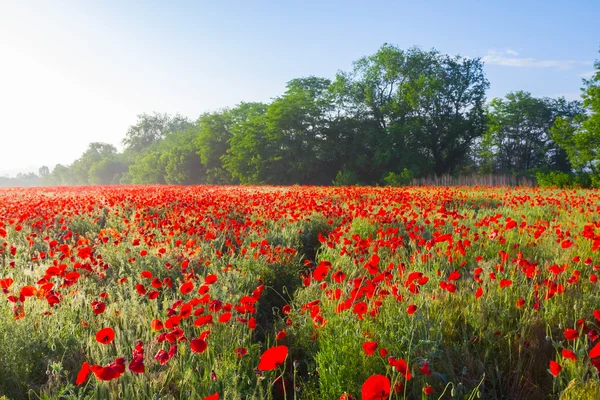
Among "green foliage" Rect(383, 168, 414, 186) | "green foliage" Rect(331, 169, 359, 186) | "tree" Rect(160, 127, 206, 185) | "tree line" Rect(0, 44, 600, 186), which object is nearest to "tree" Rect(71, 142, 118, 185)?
"tree" Rect(160, 127, 206, 185)

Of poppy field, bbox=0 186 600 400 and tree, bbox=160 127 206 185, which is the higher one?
tree, bbox=160 127 206 185

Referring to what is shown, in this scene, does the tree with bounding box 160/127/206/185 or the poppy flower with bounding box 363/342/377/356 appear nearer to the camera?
the poppy flower with bounding box 363/342/377/356

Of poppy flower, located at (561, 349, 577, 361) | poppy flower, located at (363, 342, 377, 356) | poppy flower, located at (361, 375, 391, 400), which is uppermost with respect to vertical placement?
poppy flower, located at (361, 375, 391, 400)

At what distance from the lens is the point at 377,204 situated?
31.2 ft

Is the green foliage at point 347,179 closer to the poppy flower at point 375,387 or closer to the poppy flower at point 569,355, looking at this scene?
the poppy flower at point 569,355

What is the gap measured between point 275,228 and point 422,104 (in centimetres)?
3242

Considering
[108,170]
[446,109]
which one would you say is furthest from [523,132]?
[108,170]

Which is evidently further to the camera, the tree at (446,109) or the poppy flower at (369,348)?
the tree at (446,109)

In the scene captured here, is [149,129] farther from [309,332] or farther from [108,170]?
[309,332]

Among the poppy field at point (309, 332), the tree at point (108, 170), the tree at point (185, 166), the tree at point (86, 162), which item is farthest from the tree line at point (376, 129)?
the tree at point (86, 162)

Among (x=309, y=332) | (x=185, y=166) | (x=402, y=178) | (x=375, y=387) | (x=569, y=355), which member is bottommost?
(x=309, y=332)

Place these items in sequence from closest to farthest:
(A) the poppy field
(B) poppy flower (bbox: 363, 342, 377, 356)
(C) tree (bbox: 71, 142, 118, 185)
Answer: (B) poppy flower (bbox: 363, 342, 377, 356)
(A) the poppy field
(C) tree (bbox: 71, 142, 118, 185)

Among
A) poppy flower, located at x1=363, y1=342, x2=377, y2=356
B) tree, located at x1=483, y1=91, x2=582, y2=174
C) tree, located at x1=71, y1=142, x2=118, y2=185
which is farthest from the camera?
tree, located at x1=71, y1=142, x2=118, y2=185

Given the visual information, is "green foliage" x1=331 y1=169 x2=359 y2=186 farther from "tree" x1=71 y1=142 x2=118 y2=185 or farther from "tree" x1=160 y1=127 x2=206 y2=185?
"tree" x1=71 y1=142 x2=118 y2=185
